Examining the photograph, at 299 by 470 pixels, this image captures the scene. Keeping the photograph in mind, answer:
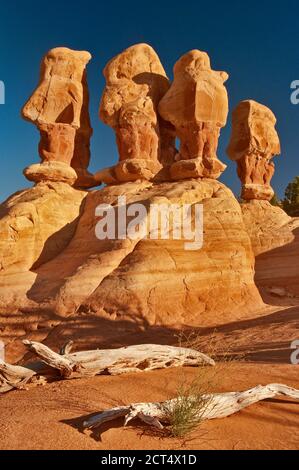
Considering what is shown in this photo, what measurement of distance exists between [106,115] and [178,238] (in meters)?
5.22

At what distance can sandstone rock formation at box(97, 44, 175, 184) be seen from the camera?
1216cm

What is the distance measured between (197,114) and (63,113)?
170 inches

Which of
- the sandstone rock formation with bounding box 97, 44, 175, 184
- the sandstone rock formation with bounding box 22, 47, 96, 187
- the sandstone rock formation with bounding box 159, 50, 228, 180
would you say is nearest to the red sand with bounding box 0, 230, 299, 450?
the sandstone rock formation with bounding box 159, 50, 228, 180

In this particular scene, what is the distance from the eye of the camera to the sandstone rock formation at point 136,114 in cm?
1216

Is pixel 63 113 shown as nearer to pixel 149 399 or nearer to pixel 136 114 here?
pixel 136 114

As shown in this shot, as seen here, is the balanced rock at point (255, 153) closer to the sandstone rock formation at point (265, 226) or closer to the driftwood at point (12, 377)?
the sandstone rock formation at point (265, 226)

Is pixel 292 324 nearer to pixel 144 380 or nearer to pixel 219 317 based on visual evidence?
pixel 219 317

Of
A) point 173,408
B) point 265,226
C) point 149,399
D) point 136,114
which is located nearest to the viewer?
point 173,408

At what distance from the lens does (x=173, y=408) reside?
3.41m

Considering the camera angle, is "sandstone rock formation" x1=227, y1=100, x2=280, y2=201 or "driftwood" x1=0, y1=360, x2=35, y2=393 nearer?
"driftwood" x1=0, y1=360, x2=35, y2=393

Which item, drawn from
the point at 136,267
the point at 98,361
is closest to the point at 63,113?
the point at 136,267

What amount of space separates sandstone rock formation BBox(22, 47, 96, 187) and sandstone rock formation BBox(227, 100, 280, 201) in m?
6.59

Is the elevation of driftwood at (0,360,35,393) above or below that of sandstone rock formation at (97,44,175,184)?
below

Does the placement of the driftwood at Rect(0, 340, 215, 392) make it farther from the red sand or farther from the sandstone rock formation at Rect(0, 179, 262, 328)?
the sandstone rock formation at Rect(0, 179, 262, 328)
